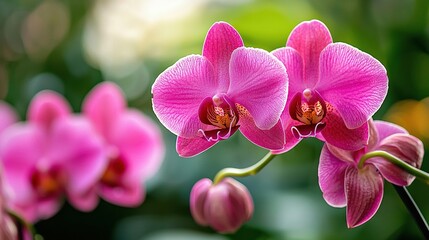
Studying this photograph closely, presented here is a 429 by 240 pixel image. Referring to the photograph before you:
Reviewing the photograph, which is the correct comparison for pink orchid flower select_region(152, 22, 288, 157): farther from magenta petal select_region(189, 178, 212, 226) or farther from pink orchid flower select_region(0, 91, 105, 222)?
pink orchid flower select_region(0, 91, 105, 222)

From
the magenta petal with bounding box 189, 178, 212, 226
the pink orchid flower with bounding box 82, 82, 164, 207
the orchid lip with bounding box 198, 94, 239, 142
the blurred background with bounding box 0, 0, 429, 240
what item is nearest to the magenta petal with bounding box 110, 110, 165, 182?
the pink orchid flower with bounding box 82, 82, 164, 207

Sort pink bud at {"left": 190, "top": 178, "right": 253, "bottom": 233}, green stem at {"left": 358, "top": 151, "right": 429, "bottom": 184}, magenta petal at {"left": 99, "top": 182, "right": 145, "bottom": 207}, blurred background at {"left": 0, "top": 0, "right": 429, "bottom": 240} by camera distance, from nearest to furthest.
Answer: green stem at {"left": 358, "top": 151, "right": 429, "bottom": 184} < pink bud at {"left": 190, "top": 178, "right": 253, "bottom": 233} < magenta petal at {"left": 99, "top": 182, "right": 145, "bottom": 207} < blurred background at {"left": 0, "top": 0, "right": 429, "bottom": 240}

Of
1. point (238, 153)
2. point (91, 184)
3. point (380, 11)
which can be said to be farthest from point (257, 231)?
point (380, 11)

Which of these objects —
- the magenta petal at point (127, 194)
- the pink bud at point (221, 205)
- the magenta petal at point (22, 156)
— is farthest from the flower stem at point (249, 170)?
the magenta petal at point (22, 156)

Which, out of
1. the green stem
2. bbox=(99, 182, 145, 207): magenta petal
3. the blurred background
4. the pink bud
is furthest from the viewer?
the blurred background

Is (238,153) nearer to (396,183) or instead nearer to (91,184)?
(91,184)

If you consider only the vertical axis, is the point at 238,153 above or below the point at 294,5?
below
